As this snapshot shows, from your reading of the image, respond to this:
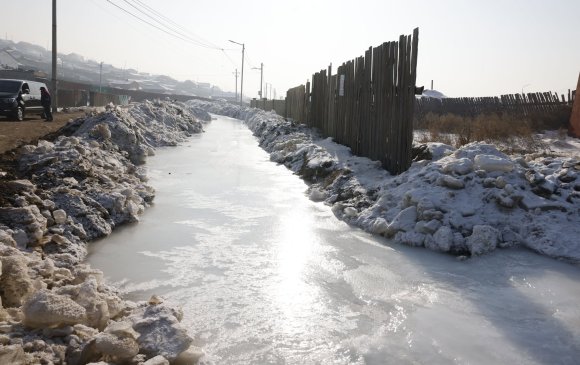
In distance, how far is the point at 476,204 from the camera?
16.7 feet

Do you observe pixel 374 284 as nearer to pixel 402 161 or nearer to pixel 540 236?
pixel 540 236

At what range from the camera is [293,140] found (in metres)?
12.4

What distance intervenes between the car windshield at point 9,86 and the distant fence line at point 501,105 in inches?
612

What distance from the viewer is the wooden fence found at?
6.94 metres

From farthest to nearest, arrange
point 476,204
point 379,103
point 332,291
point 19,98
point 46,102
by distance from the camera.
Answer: point 46,102
point 19,98
point 379,103
point 476,204
point 332,291

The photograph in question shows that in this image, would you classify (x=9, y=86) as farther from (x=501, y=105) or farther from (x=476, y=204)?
(x=501, y=105)

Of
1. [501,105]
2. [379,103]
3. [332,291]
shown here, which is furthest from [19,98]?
[501,105]

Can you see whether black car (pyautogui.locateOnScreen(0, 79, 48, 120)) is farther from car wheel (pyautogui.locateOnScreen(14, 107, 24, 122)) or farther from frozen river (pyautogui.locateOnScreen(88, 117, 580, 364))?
frozen river (pyautogui.locateOnScreen(88, 117, 580, 364))

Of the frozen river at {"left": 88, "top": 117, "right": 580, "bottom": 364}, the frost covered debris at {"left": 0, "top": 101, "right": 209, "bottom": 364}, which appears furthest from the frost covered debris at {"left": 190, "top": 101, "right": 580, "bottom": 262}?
the frost covered debris at {"left": 0, "top": 101, "right": 209, "bottom": 364}

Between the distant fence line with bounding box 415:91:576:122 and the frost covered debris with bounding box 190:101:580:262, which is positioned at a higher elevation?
the distant fence line with bounding box 415:91:576:122

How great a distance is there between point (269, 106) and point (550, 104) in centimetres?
2366

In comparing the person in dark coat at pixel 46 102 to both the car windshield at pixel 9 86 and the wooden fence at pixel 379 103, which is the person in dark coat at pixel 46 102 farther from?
the wooden fence at pixel 379 103

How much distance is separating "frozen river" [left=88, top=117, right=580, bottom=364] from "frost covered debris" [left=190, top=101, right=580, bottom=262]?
215mm

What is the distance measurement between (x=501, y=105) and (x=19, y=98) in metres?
18.6
